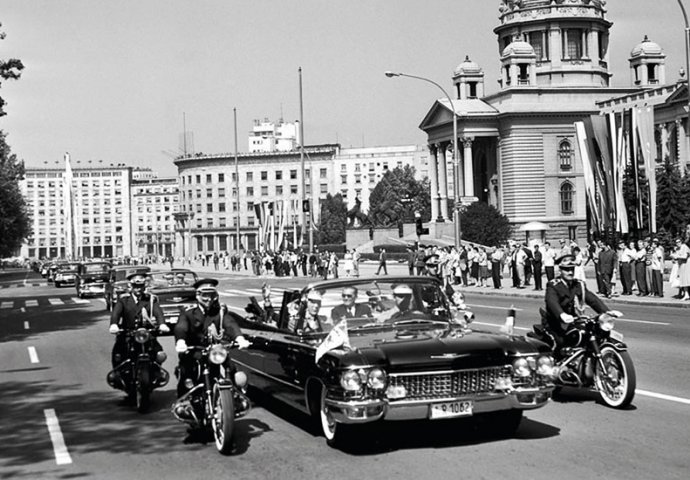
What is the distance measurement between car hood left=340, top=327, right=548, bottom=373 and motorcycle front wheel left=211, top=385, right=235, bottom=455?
1.09 meters

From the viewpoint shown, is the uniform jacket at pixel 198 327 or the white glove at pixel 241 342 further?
the uniform jacket at pixel 198 327

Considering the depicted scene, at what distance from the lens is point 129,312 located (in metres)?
11.4

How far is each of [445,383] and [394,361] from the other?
475mm

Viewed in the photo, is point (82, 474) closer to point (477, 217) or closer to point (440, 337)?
point (440, 337)

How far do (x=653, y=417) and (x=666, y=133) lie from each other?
7711 centimetres

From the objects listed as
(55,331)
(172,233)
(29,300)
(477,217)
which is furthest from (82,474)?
(172,233)

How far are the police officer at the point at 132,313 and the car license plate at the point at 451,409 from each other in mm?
4571

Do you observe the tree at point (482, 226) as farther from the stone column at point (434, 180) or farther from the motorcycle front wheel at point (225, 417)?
the motorcycle front wheel at point (225, 417)

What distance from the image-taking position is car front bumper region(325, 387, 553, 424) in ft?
25.1

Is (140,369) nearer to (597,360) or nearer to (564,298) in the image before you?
(564,298)

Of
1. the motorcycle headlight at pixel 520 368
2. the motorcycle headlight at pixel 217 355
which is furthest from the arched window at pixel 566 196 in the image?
the motorcycle headlight at pixel 217 355

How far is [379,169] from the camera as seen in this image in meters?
151

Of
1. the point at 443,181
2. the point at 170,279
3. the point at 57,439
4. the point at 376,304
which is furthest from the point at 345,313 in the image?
the point at 443,181

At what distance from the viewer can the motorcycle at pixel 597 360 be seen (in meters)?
9.73
